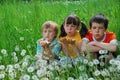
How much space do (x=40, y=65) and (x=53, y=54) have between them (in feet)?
1.61

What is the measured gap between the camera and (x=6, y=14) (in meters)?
6.46

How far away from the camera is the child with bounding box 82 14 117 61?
12.0 ft

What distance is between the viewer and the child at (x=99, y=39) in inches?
144

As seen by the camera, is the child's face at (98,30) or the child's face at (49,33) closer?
the child's face at (98,30)

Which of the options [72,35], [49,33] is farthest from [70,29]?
[49,33]

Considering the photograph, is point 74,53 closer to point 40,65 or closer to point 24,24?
point 40,65

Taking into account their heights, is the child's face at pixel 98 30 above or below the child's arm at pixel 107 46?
above

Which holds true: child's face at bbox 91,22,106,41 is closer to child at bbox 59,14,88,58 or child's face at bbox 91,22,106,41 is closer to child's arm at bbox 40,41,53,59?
child at bbox 59,14,88,58

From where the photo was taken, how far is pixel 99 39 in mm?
3773

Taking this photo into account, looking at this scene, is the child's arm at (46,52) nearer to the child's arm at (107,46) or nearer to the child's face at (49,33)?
the child's face at (49,33)

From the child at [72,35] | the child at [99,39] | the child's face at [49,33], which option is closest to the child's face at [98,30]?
the child at [99,39]

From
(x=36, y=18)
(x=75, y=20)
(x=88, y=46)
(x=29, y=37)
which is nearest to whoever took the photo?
(x=88, y=46)

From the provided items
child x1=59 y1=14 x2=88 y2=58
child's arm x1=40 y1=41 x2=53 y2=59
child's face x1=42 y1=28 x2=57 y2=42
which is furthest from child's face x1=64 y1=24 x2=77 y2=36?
child's arm x1=40 y1=41 x2=53 y2=59

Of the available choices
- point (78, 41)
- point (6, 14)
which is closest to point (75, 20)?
point (78, 41)
